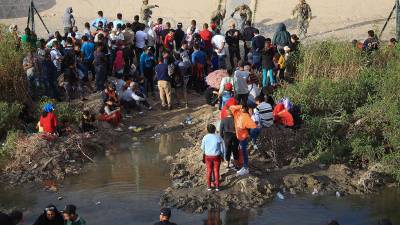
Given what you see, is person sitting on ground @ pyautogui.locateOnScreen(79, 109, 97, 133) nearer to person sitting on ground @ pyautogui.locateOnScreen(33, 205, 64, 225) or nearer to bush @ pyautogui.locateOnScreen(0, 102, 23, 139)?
bush @ pyautogui.locateOnScreen(0, 102, 23, 139)

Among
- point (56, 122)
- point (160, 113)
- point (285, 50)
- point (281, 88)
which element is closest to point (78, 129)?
point (56, 122)

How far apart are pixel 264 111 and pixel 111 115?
4715 mm

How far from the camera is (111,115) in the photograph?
16484 mm

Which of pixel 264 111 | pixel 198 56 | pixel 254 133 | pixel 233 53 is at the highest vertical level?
pixel 233 53

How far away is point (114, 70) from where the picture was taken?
60.8 feet

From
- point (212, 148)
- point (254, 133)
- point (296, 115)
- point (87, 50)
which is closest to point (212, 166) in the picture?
point (212, 148)

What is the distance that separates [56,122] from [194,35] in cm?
568

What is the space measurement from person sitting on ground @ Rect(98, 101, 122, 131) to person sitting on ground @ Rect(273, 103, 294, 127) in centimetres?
437

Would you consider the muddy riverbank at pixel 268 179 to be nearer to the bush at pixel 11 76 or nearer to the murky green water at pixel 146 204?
the murky green water at pixel 146 204

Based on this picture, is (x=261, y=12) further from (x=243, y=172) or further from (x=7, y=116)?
(x=243, y=172)

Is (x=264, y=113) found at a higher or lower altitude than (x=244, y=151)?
higher

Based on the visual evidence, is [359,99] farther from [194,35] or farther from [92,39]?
[92,39]

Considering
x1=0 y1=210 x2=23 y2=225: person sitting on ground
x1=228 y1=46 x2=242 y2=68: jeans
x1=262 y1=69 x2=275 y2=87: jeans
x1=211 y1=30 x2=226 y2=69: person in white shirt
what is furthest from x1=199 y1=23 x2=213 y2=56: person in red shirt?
x1=0 y1=210 x2=23 y2=225: person sitting on ground

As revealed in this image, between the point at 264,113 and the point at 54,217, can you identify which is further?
the point at 264,113
